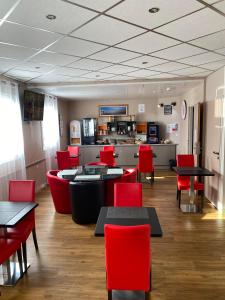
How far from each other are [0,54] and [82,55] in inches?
44.5

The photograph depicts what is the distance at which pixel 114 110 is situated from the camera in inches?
359

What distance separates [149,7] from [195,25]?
2.26ft

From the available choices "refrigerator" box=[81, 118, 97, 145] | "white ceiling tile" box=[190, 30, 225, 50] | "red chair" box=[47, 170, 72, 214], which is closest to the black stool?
"red chair" box=[47, 170, 72, 214]

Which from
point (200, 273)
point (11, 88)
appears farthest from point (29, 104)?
point (200, 273)

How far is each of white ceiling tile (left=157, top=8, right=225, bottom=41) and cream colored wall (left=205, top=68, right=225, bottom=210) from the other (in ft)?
6.57

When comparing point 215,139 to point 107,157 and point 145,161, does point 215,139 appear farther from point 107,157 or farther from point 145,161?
point 107,157

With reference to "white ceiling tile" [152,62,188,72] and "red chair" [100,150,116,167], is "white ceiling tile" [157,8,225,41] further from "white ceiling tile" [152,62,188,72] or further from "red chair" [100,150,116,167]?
"red chair" [100,150,116,167]

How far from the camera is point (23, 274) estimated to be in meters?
2.77

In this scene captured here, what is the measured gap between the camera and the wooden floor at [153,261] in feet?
8.08

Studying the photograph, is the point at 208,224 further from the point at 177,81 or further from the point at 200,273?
the point at 177,81

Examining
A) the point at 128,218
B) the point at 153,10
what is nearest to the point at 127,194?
the point at 128,218

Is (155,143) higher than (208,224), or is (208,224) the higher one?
(155,143)

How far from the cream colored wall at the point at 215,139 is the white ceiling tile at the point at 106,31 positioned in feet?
8.31

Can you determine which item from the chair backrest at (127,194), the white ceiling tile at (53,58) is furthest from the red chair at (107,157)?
the chair backrest at (127,194)
